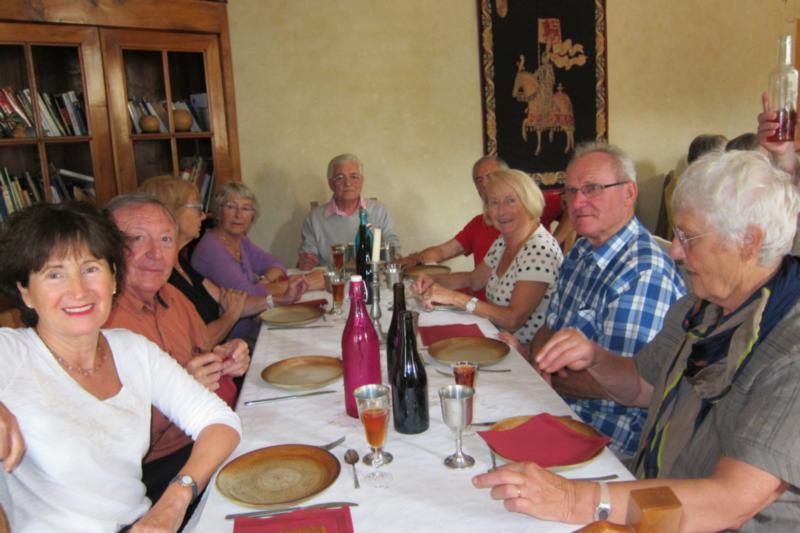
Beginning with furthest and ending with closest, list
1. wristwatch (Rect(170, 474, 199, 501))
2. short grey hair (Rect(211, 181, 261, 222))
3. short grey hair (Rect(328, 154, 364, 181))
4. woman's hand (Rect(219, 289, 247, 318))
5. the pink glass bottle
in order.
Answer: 1. short grey hair (Rect(328, 154, 364, 181))
2. short grey hair (Rect(211, 181, 261, 222))
3. woman's hand (Rect(219, 289, 247, 318))
4. the pink glass bottle
5. wristwatch (Rect(170, 474, 199, 501))

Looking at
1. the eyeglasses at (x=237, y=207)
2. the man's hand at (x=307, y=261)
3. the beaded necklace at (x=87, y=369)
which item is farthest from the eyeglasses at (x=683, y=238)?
the man's hand at (x=307, y=261)

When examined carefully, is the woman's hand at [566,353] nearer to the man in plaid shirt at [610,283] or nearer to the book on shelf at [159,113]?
the man in plaid shirt at [610,283]

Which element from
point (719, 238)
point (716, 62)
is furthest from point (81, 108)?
point (716, 62)

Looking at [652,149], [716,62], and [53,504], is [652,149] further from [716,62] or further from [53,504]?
[53,504]

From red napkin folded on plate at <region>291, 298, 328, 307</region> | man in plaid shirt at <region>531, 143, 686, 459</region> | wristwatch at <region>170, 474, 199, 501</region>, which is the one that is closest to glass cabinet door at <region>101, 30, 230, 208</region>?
red napkin folded on plate at <region>291, 298, 328, 307</region>

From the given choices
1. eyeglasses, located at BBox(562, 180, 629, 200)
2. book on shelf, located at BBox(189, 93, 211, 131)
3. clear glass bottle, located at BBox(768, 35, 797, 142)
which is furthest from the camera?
book on shelf, located at BBox(189, 93, 211, 131)

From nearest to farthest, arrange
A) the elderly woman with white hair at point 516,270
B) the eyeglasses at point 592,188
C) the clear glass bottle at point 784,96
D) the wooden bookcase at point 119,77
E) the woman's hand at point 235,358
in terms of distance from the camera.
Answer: the woman's hand at point 235,358 → the eyeglasses at point 592,188 → the clear glass bottle at point 784,96 → the elderly woman with white hair at point 516,270 → the wooden bookcase at point 119,77

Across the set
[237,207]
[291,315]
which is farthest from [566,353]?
[237,207]

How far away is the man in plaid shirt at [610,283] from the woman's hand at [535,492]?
1.83 ft

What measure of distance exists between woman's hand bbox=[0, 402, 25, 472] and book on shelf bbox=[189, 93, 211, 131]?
2.78m

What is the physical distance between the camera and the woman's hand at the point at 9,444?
3.64 feet

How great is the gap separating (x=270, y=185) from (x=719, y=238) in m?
3.38

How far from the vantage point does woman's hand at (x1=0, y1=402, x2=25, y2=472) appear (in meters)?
1.11

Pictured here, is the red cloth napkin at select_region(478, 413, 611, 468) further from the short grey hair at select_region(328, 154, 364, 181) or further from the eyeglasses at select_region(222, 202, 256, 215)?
the short grey hair at select_region(328, 154, 364, 181)
